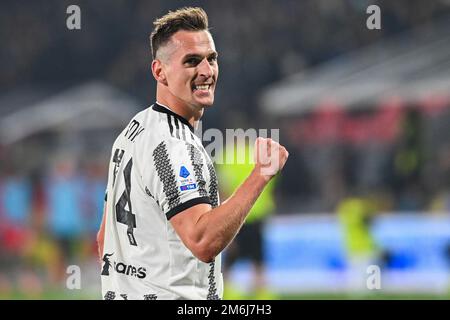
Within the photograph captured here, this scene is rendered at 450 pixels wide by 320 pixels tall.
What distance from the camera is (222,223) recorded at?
353 centimetres

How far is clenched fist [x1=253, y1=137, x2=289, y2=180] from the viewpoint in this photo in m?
3.64

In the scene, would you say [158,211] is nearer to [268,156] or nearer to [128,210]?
[128,210]

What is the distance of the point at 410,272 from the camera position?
12.7 m

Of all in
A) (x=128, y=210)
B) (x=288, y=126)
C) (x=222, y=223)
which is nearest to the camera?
(x=222, y=223)

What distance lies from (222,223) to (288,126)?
12.9 meters

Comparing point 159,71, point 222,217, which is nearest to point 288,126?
point 159,71

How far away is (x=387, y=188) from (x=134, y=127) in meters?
11.7

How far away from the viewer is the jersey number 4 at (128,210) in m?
3.75

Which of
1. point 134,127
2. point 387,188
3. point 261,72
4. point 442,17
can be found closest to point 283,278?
point 387,188

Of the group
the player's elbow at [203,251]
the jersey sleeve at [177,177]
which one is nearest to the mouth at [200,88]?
the jersey sleeve at [177,177]

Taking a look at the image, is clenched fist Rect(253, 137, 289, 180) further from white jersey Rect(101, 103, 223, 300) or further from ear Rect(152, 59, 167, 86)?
ear Rect(152, 59, 167, 86)

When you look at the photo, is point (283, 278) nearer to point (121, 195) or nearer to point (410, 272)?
point (410, 272)

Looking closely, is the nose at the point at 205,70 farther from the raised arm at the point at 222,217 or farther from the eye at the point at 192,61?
the raised arm at the point at 222,217

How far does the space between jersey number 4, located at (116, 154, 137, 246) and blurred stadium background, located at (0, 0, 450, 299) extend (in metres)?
8.11
